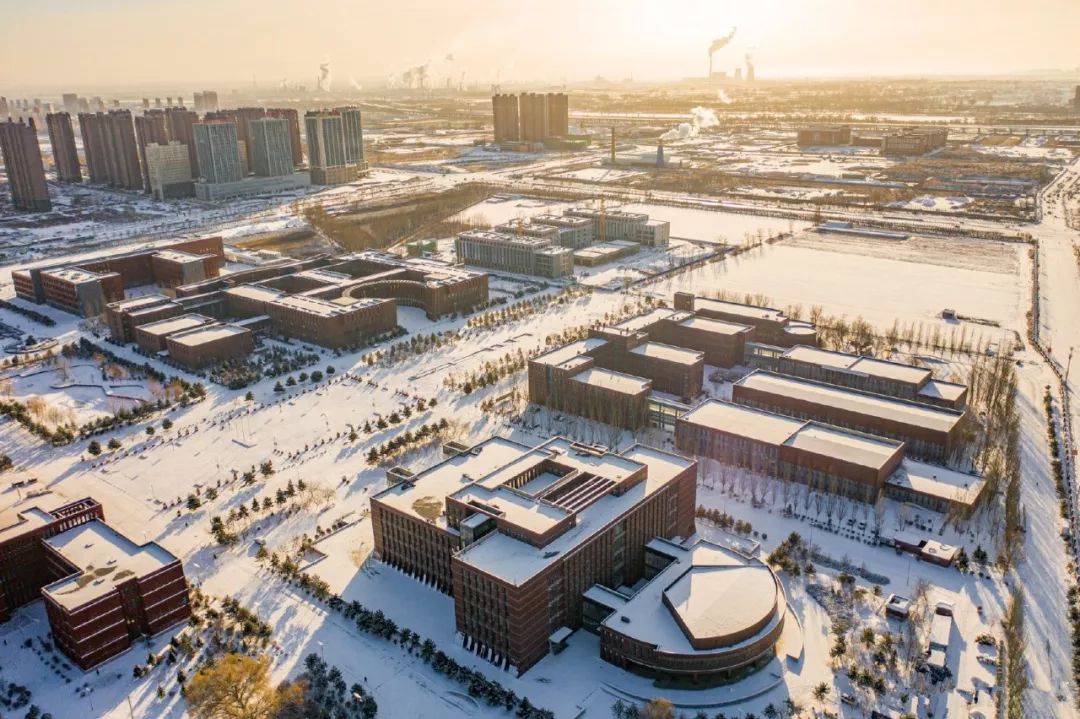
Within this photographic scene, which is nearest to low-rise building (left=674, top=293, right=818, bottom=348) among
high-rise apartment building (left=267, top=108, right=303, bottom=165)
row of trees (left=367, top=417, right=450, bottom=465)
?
row of trees (left=367, top=417, right=450, bottom=465)

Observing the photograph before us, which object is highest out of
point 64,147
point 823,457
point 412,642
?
point 64,147

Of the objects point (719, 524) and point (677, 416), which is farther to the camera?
point (677, 416)

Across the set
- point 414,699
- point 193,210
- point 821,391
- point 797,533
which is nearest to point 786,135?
point 193,210

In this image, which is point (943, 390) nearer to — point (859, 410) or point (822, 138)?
point (859, 410)

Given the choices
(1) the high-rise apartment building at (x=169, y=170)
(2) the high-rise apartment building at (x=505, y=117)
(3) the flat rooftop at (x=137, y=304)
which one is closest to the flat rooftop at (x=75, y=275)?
(3) the flat rooftop at (x=137, y=304)

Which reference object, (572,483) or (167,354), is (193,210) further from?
(572,483)

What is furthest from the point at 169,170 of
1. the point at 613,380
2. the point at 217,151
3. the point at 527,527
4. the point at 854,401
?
the point at 527,527

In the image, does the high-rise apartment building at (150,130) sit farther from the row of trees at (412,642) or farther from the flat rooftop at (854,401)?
the row of trees at (412,642)
